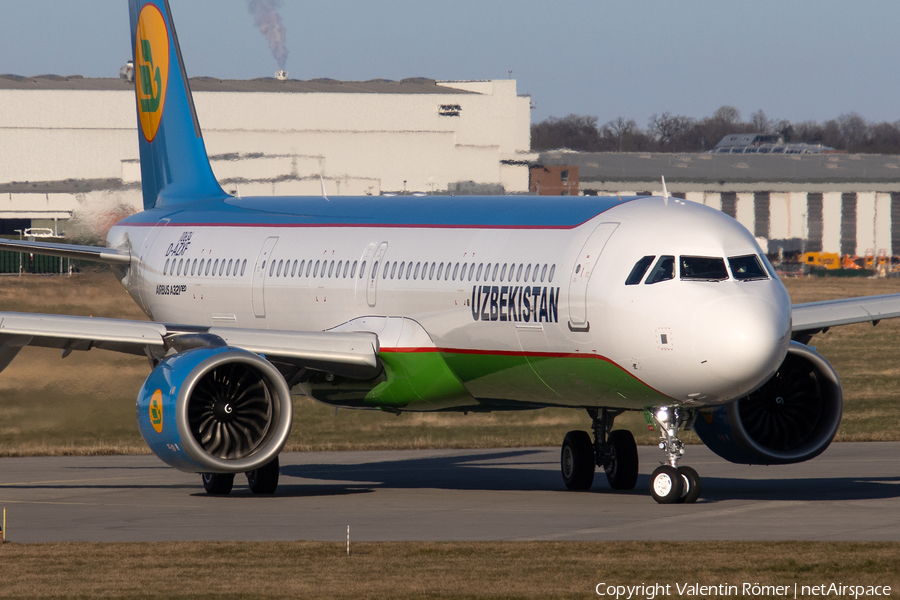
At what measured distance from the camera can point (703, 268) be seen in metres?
18.7

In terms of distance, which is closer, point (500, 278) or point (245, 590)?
point (245, 590)

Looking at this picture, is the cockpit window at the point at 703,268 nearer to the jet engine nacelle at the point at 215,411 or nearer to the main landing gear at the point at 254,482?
the jet engine nacelle at the point at 215,411

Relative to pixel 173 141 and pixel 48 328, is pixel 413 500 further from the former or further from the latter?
pixel 173 141

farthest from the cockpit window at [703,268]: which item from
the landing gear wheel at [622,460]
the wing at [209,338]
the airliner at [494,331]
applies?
the wing at [209,338]

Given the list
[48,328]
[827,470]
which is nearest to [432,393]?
[48,328]

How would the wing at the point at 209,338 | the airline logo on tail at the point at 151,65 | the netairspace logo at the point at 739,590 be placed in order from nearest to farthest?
the netairspace logo at the point at 739,590, the wing at the point at 209,338, the airline logo on tail at the point at 151,65

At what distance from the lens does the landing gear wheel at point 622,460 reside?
22.8 meters

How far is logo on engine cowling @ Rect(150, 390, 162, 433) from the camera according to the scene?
798 inches

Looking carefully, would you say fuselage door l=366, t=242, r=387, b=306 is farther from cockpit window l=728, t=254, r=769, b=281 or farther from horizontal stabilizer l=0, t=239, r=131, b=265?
horizontal stabilizer l=0, t=239, r=131, b=265

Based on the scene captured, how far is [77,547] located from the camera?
16.6m

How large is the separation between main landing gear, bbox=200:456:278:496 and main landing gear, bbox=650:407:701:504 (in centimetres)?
653

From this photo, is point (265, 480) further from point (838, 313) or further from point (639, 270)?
point (838, 313)

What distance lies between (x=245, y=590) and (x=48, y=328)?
9237mm

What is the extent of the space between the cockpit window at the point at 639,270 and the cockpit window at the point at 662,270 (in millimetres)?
106
